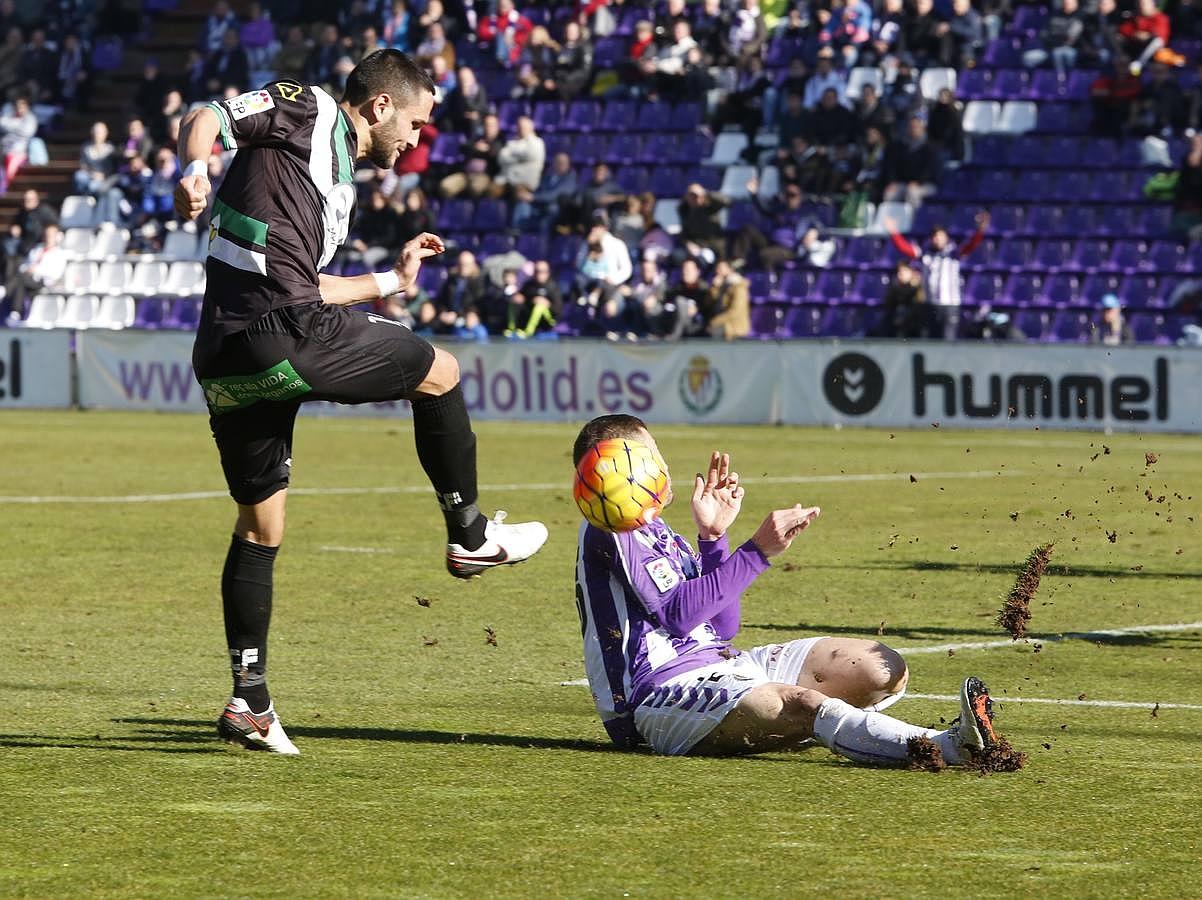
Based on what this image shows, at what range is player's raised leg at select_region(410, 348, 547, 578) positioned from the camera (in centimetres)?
717

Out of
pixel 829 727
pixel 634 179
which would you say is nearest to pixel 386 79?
pixel 829 727

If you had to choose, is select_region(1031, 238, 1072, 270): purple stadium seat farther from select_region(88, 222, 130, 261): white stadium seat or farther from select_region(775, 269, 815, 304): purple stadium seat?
select_region(88, 222, 130, 261): white stadium seat

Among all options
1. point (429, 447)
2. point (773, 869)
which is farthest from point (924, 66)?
point (773, 869)

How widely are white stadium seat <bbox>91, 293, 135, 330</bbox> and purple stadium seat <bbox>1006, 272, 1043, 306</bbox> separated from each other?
45.8ft

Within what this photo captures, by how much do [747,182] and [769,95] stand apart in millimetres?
1377

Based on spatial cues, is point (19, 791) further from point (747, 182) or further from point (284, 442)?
point (747, 182)

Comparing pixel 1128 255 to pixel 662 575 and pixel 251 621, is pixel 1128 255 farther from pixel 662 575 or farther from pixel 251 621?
pixel 251 621

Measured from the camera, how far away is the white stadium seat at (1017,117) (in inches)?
1164

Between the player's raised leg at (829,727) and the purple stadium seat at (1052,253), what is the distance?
22.4 m

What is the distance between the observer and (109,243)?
35781 millimetres

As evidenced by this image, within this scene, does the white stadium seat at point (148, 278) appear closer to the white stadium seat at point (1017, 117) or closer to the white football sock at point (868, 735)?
the white stadium seat at point (1017, 117)

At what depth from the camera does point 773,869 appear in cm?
515

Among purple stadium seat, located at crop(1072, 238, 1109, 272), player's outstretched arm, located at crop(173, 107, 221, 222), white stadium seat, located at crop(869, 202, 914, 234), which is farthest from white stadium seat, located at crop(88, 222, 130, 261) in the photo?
player's outstretched arm, located at crop(173, 107, 221, 222)

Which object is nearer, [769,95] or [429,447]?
[429,447]
